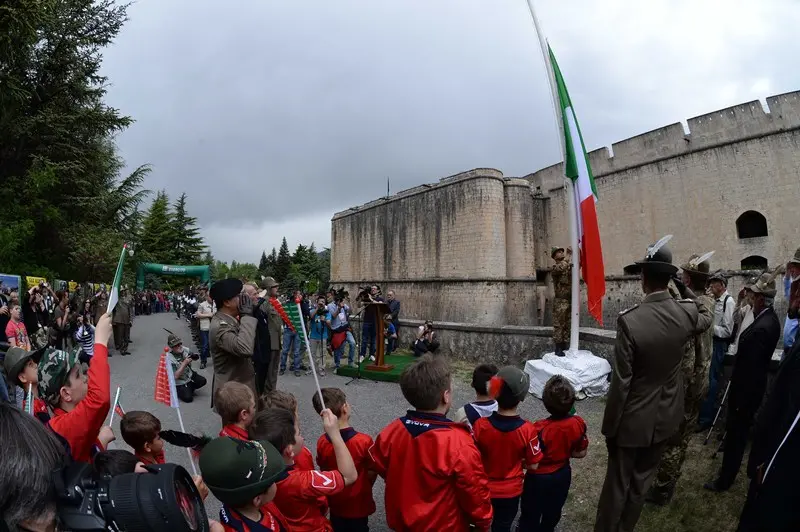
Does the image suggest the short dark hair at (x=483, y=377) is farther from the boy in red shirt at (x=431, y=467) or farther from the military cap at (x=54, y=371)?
the military cap at (x=54, y=371)

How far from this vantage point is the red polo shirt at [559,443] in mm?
3068

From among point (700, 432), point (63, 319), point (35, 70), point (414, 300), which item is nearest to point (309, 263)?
point (414, 300)

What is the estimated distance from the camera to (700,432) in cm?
555

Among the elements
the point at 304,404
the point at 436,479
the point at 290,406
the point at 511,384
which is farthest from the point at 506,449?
the point at 304,404

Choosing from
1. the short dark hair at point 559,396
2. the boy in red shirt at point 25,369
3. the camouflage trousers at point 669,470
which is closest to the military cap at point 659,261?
the short dark hair at point 559,396

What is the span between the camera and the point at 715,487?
4.06 m

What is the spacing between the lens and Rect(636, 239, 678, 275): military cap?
320 cm

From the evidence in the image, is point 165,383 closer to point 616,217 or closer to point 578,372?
point 578,372

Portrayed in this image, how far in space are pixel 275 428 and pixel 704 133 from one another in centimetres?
2122

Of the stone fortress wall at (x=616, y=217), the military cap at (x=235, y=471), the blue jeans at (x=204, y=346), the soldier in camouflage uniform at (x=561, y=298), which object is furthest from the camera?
the stone fortress wall at (x=616, y=217)

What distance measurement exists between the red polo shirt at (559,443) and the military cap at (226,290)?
2.98m

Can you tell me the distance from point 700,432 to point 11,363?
6.87 m

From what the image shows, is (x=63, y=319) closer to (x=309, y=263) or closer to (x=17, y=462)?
(x=17, y=462)

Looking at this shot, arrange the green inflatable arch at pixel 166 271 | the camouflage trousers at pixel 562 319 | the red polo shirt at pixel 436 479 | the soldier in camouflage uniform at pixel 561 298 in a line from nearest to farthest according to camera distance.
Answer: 1. the red polo shirt at pixel 436 479
2. the soldier in camouflage uniform at pixel 561 298
3. the camouflage trousers at pixel 562 319
4. the green inflatable arch at pixel 166 271
